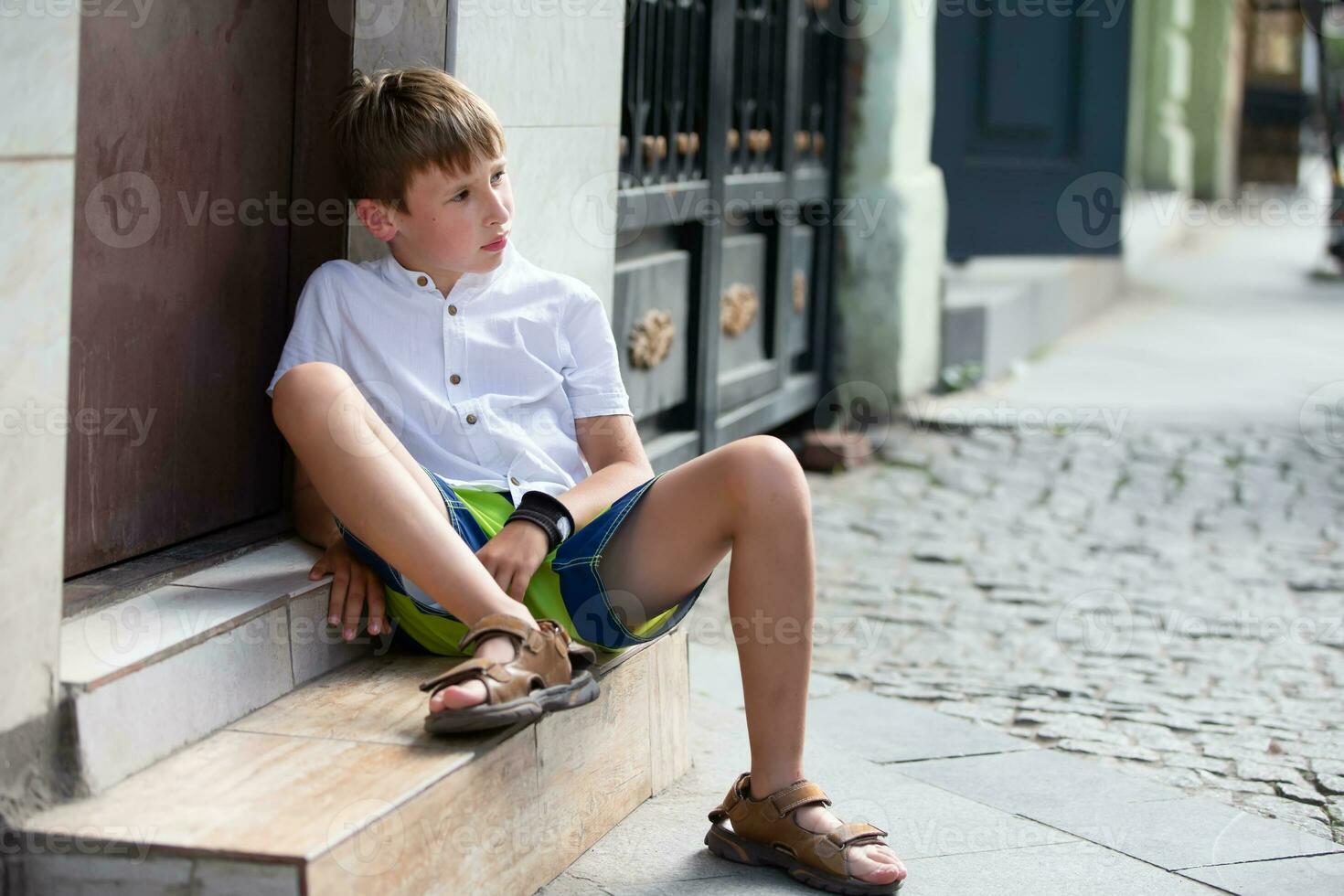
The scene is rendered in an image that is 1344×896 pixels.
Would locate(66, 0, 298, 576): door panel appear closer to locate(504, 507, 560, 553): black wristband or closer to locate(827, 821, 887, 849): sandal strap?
locate(504, 507, 560, 553): black wristband

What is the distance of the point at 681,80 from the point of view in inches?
197

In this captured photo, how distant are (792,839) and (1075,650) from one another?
1.88 m

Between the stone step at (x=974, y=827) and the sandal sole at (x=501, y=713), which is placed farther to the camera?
the stone step at (x=974, y=827)

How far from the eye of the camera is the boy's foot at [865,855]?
2398mm

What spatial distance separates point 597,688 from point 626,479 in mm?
424

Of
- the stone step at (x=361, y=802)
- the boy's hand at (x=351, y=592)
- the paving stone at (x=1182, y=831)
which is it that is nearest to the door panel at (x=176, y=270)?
the boy's hand at (x=351, y=592)

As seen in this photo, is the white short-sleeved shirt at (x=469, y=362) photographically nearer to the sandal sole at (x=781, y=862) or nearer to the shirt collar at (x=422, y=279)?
the shirt collar at (x=422, y=279)

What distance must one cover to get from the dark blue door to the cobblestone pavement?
1.34m

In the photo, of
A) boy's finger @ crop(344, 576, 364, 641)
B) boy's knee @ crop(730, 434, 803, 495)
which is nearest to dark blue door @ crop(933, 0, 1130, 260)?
boy's knee @ crop(730, 434, 803, 495)

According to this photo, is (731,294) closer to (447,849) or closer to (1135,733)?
(1135,733)

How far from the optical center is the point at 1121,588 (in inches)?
184

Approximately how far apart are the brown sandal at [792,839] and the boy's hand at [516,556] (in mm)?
477

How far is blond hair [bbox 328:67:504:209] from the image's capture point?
2.57 metres

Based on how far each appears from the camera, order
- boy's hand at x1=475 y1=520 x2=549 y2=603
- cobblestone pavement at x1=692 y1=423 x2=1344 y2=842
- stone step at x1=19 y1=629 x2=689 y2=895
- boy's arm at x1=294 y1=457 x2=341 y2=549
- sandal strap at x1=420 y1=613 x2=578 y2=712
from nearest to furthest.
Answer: stone step at x1=19 y1=629 x2=689 y2=895 < sandal strap at x1=420 y1=613 x2=578 y2=712 < boy's hand at x1=475 y1=520 x2=549 y2=603 < boy's arm at x1=294 y1=457 x2=341 y2=549 < cobblestone pavement at x1=692 y1=423 x2=1344 y2=842
